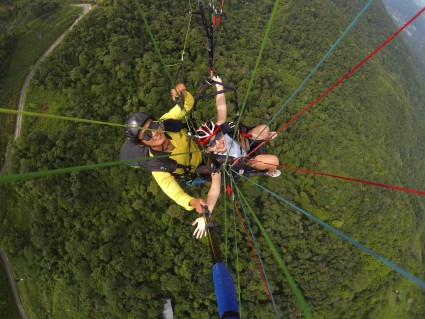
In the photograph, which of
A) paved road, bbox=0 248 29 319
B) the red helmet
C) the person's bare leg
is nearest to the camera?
the red helmet

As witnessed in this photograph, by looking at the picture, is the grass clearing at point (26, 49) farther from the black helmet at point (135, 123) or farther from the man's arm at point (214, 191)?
the man's arm at point (214, 191)

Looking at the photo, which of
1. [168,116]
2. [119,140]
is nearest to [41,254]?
[119,140]

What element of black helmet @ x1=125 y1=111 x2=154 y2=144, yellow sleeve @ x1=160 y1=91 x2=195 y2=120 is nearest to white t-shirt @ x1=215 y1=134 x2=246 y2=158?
yellow sleeve @ x1=160 y1=91 x2=195 y2=120

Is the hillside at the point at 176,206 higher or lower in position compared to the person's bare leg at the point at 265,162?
lower

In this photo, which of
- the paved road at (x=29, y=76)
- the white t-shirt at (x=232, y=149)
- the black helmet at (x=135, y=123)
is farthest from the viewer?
the paved road at (x=29, y=76)

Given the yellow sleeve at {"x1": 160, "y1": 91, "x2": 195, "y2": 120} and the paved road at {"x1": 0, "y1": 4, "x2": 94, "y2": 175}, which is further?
the paved road at {"x1": 0, "y1": 4, "x2": 94, "y2": 175}

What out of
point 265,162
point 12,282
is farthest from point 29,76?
point 265,162

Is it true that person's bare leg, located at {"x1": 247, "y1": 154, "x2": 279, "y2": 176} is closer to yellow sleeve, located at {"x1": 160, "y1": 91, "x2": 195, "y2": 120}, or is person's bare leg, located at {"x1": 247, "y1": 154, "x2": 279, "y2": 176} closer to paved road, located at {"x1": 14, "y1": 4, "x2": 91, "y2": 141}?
yellow sleeve, located at {"x1": 160, "y1": 91, "x2": 195, "y2": 120}

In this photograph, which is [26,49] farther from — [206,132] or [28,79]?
[206,132]

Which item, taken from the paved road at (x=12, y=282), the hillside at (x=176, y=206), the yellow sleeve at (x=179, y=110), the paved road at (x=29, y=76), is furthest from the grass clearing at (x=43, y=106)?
the yellow sleeve at (x=179, y=110)

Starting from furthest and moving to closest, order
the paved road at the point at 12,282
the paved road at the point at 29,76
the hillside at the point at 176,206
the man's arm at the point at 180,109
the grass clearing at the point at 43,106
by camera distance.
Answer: the grass clearing at the point at 43,106 < the paved road at the point at 29,76 < the hillside at the point at 176,206 < the paved road at the point at 12,282 < the man's arm at the point at 180,109
